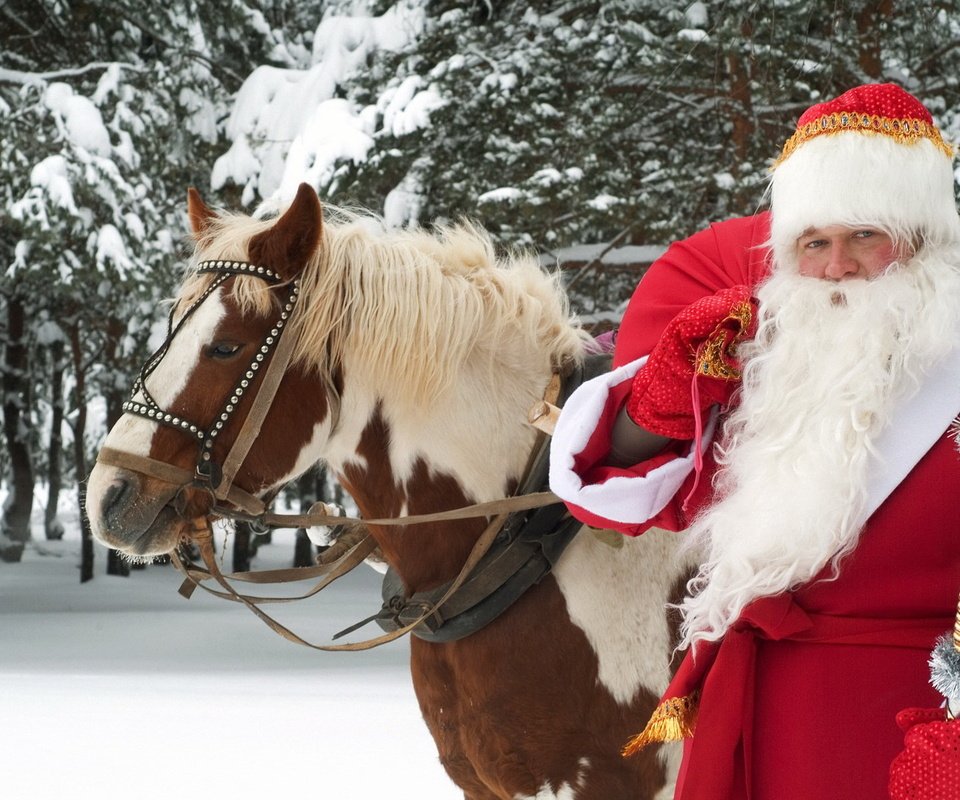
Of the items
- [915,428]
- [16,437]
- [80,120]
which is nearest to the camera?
[915,428]

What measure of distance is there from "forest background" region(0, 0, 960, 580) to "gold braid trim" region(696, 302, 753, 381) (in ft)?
16.6

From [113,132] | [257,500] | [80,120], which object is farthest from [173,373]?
[113,132]

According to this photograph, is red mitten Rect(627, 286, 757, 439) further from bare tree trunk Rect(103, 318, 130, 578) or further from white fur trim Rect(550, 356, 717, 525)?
bare tree trunk Rect(103, 318, 130, 578)

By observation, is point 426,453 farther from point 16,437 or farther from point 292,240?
point 16,437

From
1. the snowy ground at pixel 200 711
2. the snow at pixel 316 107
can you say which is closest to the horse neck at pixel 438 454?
the snowy ground at pixel 200 711

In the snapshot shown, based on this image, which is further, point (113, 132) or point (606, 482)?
point (113, 132)

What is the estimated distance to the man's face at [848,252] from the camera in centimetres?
176

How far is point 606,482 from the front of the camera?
5.92 ft

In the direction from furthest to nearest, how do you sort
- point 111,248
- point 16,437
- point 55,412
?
point 55,412 → point 16,437 → point 111,248

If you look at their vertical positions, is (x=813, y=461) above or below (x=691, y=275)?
below

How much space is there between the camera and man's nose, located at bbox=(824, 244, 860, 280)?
5.81ft

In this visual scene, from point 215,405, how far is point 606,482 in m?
1.08

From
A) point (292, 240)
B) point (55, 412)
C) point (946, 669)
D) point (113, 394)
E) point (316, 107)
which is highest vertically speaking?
point (316, 107)

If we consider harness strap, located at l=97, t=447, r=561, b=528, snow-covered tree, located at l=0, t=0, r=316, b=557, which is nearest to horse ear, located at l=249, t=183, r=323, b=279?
harness strap, located at l=97, t=447, r=561, b=528
